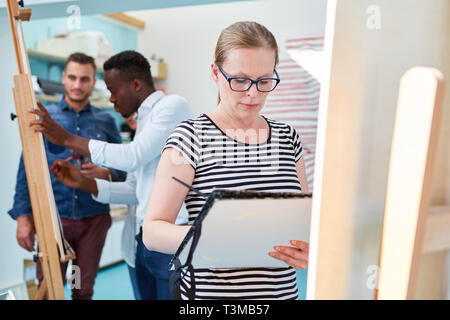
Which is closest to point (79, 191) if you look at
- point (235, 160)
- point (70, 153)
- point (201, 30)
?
point (70, 153)

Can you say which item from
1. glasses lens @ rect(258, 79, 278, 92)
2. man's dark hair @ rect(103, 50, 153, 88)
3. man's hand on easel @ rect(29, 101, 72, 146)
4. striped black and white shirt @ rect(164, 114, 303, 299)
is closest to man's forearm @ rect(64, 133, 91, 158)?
man's hand on easel @ rect(29, 101, 72, 146)

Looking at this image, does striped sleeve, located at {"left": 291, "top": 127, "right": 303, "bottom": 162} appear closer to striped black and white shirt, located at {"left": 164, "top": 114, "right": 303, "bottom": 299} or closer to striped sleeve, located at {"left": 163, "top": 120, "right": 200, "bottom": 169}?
striped black and white shirt, located at {"left": 164, "top": 114, "right": 303, "bottom": 299}

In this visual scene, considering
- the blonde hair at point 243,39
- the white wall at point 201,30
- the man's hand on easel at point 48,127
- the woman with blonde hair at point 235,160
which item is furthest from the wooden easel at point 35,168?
the blonde hair at point 243,39

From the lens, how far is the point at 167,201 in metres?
0.62

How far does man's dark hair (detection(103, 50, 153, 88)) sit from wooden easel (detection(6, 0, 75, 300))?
0.71ft

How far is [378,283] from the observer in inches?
15.8

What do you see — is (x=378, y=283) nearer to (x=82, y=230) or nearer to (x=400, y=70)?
(x=400, y=70)

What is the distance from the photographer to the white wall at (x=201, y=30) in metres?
0.80

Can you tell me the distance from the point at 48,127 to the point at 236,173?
0.55m

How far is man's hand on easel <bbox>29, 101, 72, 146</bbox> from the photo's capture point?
3.06 feet

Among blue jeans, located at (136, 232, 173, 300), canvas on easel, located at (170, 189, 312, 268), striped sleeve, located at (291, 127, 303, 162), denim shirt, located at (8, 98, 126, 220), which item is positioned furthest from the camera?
denim shirt, located at (8, 98, 126, 220)

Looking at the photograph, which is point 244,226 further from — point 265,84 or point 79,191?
point 79,191

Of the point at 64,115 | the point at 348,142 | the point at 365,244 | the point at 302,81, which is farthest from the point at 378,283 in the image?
the point at 64,115

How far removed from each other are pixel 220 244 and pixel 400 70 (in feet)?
1.11
